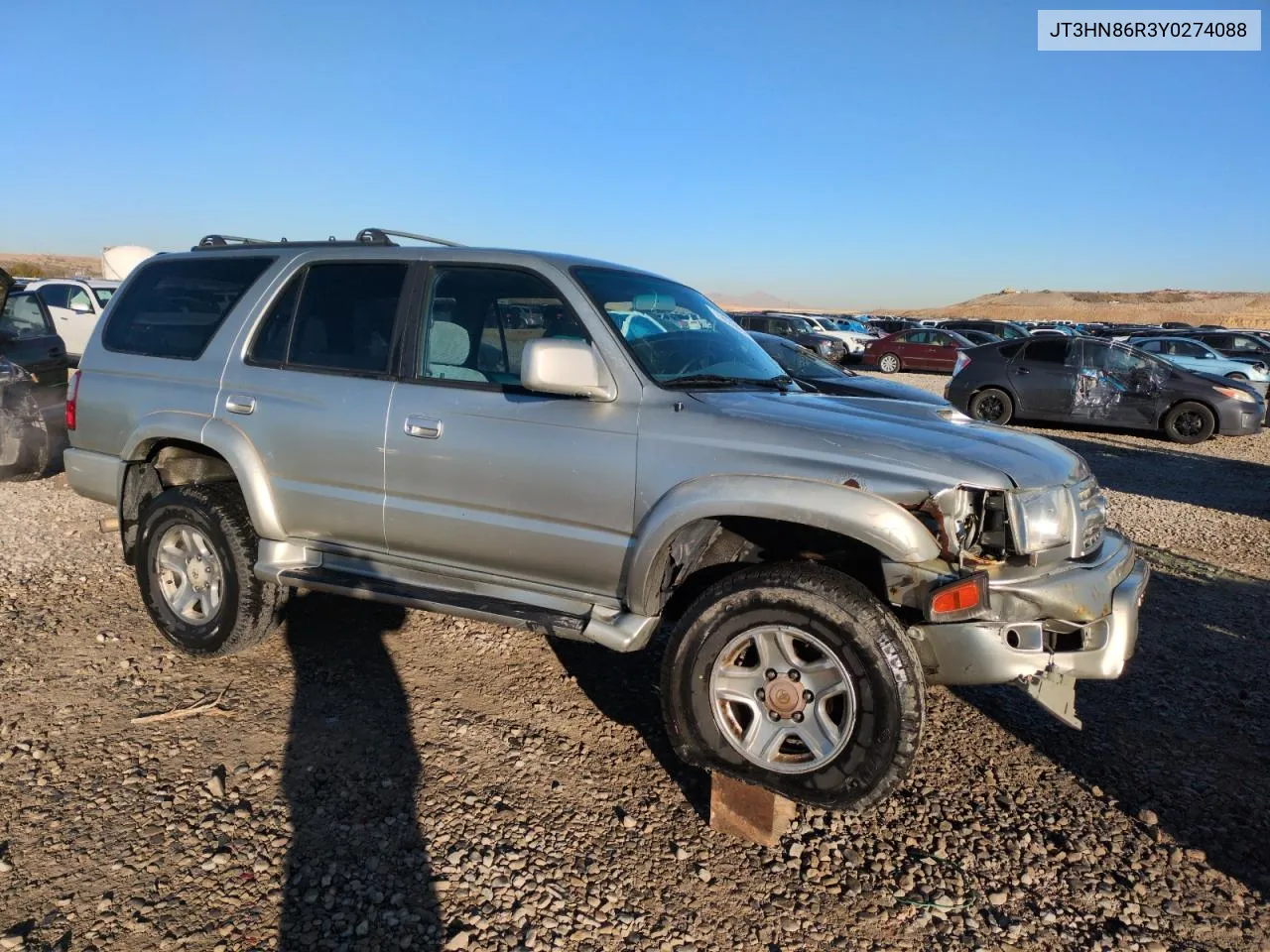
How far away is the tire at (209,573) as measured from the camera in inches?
158

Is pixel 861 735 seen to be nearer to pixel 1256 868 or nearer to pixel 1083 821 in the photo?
pixel 1083 821

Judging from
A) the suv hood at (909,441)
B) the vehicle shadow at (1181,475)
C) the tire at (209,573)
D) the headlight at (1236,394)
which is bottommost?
the vehicle shadow at (1181,475)

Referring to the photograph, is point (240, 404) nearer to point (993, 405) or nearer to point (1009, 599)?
point (1009, 599)

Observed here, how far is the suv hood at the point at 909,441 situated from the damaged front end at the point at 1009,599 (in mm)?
71

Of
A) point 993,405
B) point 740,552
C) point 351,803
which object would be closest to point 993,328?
point 993,405

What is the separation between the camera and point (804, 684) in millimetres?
2908

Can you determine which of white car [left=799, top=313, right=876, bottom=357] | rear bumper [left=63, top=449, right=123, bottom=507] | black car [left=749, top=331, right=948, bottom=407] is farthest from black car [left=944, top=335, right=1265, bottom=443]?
white car [left=799, top=313, right=876, bottom=357]

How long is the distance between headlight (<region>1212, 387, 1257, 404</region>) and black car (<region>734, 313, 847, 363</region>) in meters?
12.7

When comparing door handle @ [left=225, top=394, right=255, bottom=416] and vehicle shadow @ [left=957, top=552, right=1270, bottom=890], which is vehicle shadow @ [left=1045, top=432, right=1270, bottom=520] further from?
door handle @ [left=225, top=394, right=255, bottom=416]

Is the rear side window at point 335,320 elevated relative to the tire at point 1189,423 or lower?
elevated

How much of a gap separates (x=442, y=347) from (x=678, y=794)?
2.06 m

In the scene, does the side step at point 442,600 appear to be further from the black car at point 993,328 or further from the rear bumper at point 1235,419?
the black car at point 993,328

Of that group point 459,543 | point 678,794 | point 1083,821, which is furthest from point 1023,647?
point 459,543

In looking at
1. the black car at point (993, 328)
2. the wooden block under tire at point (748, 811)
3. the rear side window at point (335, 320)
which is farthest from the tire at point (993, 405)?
the black car at point (993, 328)
